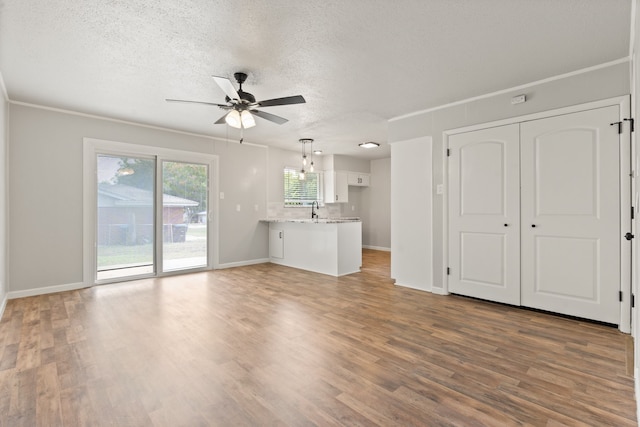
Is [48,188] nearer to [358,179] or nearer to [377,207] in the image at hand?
[358,179]

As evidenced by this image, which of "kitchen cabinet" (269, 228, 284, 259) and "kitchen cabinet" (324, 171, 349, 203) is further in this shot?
"kitchen cabinet" (324, 171, 349, 203)

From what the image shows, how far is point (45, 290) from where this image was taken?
4305 mm

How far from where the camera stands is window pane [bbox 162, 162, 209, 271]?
5406 millimetres

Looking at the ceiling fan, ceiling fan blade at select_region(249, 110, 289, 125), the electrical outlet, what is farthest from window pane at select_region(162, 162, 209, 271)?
the electrical outlet

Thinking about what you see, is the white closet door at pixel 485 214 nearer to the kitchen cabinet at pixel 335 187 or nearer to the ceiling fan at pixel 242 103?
the ceiling fan at pixel 242 103

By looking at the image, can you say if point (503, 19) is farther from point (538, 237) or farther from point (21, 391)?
point (21, 391)

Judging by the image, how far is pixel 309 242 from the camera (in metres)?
5.91

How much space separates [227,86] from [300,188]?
4985mm

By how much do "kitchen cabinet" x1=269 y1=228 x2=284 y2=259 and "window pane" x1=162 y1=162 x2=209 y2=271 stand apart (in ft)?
4.62

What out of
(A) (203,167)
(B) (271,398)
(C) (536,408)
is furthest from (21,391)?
(A) (203,167)

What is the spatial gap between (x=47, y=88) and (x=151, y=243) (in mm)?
2567

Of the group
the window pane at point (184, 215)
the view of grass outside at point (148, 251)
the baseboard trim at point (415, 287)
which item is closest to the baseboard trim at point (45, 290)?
the view of grass outside at point (148, 251)

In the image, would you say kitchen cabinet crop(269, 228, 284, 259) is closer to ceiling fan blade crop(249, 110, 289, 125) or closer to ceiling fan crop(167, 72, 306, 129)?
ceiling fan blade crop(249, 110, 289, 125)

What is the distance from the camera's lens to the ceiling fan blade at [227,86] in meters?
2.72
